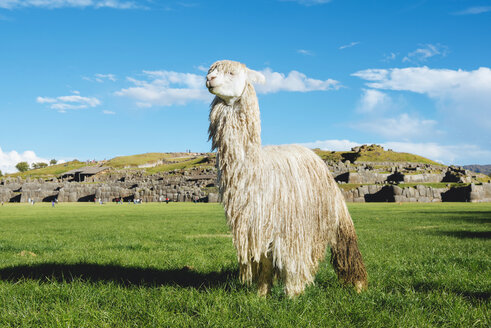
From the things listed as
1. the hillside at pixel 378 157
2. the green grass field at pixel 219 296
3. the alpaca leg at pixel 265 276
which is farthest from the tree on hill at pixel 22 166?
the alpaca leg at pixel 265 276

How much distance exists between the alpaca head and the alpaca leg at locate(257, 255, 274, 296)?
2009 millimetres

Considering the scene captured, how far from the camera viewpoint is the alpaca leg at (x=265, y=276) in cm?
468

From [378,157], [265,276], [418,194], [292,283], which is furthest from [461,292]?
[378,157]

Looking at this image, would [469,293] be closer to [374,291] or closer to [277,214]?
[374,291]

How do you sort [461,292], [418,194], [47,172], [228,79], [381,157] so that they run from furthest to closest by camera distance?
1. [47,172]
2. [381,157]
3. [418,194]
4. [461,292]
5. [228,79]

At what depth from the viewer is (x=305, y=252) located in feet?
15.0

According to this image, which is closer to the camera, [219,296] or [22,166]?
[219,296]

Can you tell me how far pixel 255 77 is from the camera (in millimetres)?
4461

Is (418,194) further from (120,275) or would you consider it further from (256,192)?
(256,192)

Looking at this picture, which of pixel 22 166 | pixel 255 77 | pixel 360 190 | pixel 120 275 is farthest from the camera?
pixel 22 166

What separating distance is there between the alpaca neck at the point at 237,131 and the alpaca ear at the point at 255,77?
8 cm

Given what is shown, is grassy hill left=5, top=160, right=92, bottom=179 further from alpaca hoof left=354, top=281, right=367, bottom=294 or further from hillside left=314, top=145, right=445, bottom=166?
alpaca hoof left=354, top=281, right=367, bottom=294

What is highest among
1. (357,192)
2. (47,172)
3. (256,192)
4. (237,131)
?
(47,172)

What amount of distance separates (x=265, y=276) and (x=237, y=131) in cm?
186
